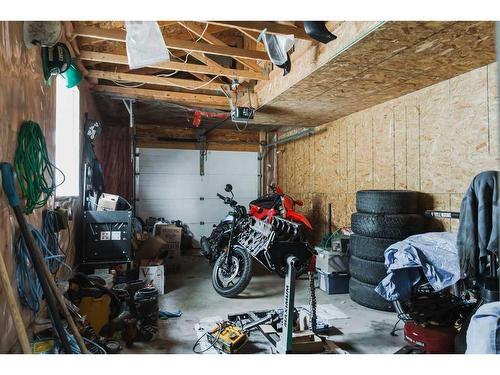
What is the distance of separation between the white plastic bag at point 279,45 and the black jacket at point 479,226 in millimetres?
1849

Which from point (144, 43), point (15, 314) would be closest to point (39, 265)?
point (15, 314)

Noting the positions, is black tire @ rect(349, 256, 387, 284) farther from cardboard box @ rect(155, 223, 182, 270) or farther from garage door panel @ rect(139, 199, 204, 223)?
garage door panel @ rect(139, 199, 204, 223)

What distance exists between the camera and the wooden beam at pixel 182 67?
3438mm

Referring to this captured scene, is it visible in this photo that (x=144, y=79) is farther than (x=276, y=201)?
No

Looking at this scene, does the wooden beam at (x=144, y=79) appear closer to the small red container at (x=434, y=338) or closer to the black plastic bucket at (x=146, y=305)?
the black plastic bucket at (x=146, y=305)

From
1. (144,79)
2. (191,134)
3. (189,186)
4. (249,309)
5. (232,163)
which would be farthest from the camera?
(232,163)

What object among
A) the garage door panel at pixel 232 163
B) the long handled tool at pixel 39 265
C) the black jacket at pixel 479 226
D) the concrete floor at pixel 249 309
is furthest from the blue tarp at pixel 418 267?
the garage door panel at pixel 232 163

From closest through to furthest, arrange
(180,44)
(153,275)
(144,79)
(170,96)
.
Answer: (180,44) < (153,275) < (144,79) < (170,96)

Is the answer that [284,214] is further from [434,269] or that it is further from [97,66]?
[97,66]

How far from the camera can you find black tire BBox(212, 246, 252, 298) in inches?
150

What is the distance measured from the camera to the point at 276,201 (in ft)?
17.7

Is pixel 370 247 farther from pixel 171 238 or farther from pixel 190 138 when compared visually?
pixel 190 138

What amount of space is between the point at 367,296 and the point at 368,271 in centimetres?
28

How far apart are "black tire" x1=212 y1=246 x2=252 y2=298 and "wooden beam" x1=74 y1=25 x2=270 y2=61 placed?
231 centimetres
